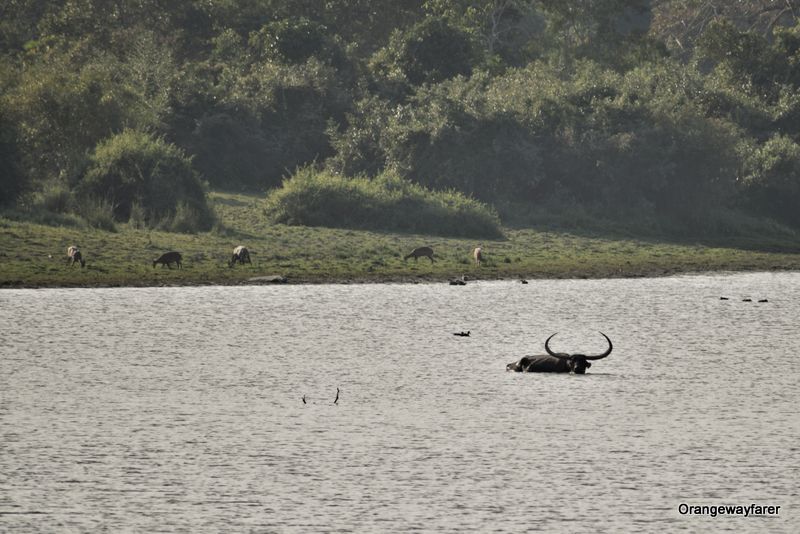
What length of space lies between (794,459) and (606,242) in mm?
35939

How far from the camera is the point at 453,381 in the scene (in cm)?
2309

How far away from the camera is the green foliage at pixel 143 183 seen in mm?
48156

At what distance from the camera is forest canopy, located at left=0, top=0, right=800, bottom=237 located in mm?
51312

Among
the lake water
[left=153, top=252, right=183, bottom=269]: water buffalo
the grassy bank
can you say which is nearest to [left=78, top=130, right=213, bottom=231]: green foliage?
the grassy bank

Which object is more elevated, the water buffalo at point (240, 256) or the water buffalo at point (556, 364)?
the water buffalo at point (556, 364)

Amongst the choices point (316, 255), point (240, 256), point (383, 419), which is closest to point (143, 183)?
point (316, 255)

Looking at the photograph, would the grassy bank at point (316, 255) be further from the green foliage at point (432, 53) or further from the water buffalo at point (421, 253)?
the green foliage at point (432, 53)

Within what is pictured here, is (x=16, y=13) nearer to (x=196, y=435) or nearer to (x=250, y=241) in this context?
(x=250, y=241)

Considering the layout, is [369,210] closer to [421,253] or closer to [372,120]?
[421,253]

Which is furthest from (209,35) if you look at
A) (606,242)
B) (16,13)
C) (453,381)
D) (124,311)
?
(453,381)

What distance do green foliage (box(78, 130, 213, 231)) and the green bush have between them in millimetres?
3391

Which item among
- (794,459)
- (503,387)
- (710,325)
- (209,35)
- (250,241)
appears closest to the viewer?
(794,459)

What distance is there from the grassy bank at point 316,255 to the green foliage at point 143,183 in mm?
1208

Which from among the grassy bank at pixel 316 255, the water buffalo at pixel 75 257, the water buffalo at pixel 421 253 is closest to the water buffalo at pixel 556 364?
the grassy bank at pixel 316 255
